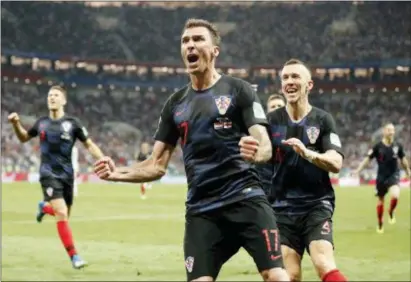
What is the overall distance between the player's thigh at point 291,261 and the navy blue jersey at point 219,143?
1.67m

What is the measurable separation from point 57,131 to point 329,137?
679 cm

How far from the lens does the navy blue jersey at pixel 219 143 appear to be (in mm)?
6332

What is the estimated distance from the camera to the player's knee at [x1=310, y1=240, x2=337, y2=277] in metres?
7.57

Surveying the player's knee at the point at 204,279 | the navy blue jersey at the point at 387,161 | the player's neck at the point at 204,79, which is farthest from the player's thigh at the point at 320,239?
the navy blue jersey at the point at 387,161

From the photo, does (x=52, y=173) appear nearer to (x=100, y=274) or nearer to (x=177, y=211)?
(x=100, y=274)

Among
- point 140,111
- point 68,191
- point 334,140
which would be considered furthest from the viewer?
point 140,111

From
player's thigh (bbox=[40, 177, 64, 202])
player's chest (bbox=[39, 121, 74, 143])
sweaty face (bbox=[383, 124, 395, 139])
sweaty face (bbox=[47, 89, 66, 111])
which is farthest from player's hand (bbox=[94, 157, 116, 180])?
sweaty face (bbox=[383, 124, 395, 139])

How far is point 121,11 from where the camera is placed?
77.9m

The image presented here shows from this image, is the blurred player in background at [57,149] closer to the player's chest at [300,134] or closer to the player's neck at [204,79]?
the player's chest at [300,134]

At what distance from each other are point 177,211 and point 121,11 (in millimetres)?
53125

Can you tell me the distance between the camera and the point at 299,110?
819 cm

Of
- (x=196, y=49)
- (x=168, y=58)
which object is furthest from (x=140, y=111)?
(x=196, y=49)

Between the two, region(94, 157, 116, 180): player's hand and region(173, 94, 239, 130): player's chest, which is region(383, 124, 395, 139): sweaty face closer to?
region(173, 94, 239, 130): player's chest

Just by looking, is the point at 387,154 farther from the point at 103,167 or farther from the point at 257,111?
the point at 103,167
